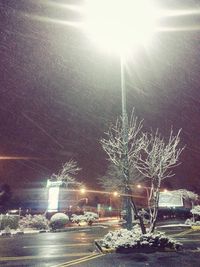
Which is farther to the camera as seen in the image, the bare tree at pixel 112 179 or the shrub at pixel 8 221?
the bare tree at pixel 112 179

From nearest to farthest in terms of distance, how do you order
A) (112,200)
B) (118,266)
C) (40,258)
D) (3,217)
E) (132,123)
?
(118,266)
(40,258)
(132,123)
(3,217)
(112,200)

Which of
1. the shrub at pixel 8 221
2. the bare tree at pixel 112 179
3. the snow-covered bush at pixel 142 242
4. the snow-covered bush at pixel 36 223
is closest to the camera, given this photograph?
the snow-covered bush at pixel 142 242

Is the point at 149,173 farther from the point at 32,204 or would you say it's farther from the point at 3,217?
the point at 32,204

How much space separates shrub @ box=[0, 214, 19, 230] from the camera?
2645cm

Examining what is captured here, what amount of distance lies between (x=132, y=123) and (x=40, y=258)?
894 cm

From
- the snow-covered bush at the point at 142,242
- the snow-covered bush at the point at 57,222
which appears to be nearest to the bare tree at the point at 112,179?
the snow-covered bush at the point at 57,222

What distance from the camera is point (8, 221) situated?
88.1 ft

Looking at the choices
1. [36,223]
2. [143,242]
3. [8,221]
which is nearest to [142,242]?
[143,242]

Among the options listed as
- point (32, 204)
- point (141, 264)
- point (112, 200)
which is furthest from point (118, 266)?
point (112, 200)

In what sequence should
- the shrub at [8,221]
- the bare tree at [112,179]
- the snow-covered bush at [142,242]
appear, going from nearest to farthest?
1. the snow-covered bush at [142,242]
2. the shrub at [8,221]
3. the bare tree at [112,179]

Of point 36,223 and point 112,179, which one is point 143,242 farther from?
point 112,179

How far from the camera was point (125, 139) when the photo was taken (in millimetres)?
14305

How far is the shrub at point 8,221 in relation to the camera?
2645 cm

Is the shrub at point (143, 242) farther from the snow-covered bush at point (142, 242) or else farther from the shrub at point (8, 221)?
the shrub at point (8, 221)
